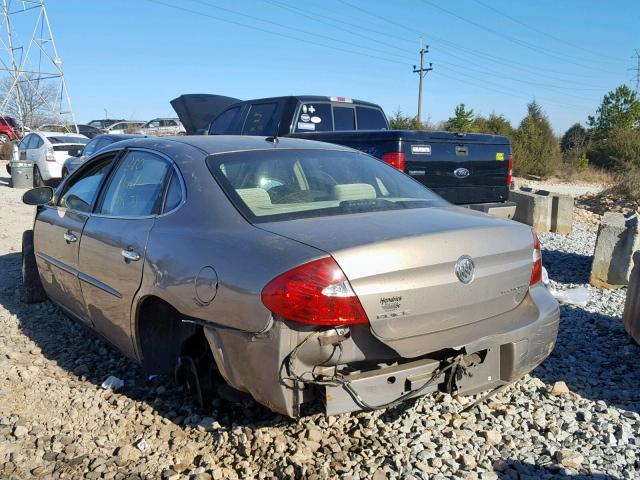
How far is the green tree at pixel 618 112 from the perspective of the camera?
133 feet

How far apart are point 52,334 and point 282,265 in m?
3.19

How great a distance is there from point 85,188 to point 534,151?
28.6 metres

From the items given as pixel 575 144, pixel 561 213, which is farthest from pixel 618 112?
pixel 561 213

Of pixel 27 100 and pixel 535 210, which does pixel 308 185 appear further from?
pixel 27 100

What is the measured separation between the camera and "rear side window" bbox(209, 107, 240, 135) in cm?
964

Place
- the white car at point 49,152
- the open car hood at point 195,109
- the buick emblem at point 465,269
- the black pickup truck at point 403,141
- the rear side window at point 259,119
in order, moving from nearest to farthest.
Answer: the buick emblem at point 465,269 → the black pickup truck at point 403,141 → the rear side window at point 259,119 → the open car hood at point 195,109 → the white car at point 49,152

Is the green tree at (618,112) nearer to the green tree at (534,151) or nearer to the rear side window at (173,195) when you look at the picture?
the green tree at (534,151)

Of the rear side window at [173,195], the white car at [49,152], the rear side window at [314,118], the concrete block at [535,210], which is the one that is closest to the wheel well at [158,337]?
the rear side window at [173,195]

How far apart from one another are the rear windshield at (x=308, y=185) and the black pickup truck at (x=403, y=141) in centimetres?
249

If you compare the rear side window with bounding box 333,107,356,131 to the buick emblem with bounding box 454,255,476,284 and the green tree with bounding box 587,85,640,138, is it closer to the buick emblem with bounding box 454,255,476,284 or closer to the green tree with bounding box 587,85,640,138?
the buick emblem with bounding box 454,255,476,284

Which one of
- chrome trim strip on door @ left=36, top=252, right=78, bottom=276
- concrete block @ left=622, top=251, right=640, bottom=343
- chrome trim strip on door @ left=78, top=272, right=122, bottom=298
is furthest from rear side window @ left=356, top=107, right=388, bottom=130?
chrome trim strip on door @ left=78, top=272, right=122, bottom=298

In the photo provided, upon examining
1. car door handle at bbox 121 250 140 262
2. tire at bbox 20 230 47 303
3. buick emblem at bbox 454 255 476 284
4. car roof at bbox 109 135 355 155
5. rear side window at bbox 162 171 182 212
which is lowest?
tire at bbox 20 230 47 303

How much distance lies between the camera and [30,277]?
5562mm

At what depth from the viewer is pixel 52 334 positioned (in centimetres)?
494
